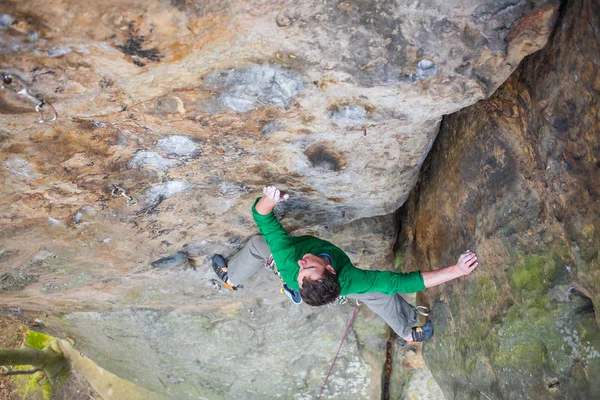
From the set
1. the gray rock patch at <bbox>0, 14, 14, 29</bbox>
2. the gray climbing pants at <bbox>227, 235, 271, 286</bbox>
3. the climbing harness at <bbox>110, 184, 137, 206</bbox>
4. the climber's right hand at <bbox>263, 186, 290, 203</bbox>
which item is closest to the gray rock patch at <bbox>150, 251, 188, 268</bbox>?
the gray climbing pants at <bbox>227, 235, 271, 286</bbox>

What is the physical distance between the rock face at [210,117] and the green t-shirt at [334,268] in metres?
0.31

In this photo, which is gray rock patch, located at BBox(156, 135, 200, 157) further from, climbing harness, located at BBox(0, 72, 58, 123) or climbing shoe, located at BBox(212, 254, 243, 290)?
climbing shoe, located at BBox(212, 254, 243, 290)

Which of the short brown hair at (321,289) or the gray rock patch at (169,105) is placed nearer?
the gray rock patch at (169,105)

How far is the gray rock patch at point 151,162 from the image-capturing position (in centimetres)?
297

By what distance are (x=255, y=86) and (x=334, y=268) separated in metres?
1.38

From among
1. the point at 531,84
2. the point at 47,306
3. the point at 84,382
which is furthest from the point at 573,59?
the point at 84,382

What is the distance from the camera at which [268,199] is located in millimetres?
3375

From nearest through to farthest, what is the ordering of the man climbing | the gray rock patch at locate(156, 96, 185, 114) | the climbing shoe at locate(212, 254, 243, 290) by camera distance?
1. the gray rock patch at locate(156, 96, 185, 114)
2. the man climbing
3. the climbing shoe at locate(212, 254, 243, 290)

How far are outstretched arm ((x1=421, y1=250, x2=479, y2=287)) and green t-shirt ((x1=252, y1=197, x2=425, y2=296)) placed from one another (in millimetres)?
54

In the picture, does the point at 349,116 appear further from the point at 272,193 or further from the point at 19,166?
the point at 19,166

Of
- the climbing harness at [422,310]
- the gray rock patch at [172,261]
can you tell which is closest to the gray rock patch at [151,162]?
the gray rock patch at [172,261]

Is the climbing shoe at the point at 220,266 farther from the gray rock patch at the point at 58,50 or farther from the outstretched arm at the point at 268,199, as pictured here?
the gray rock patch at the point at 58,50

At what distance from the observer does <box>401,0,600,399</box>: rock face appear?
7.59 feet

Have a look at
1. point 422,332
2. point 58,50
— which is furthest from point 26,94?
point 422,332
